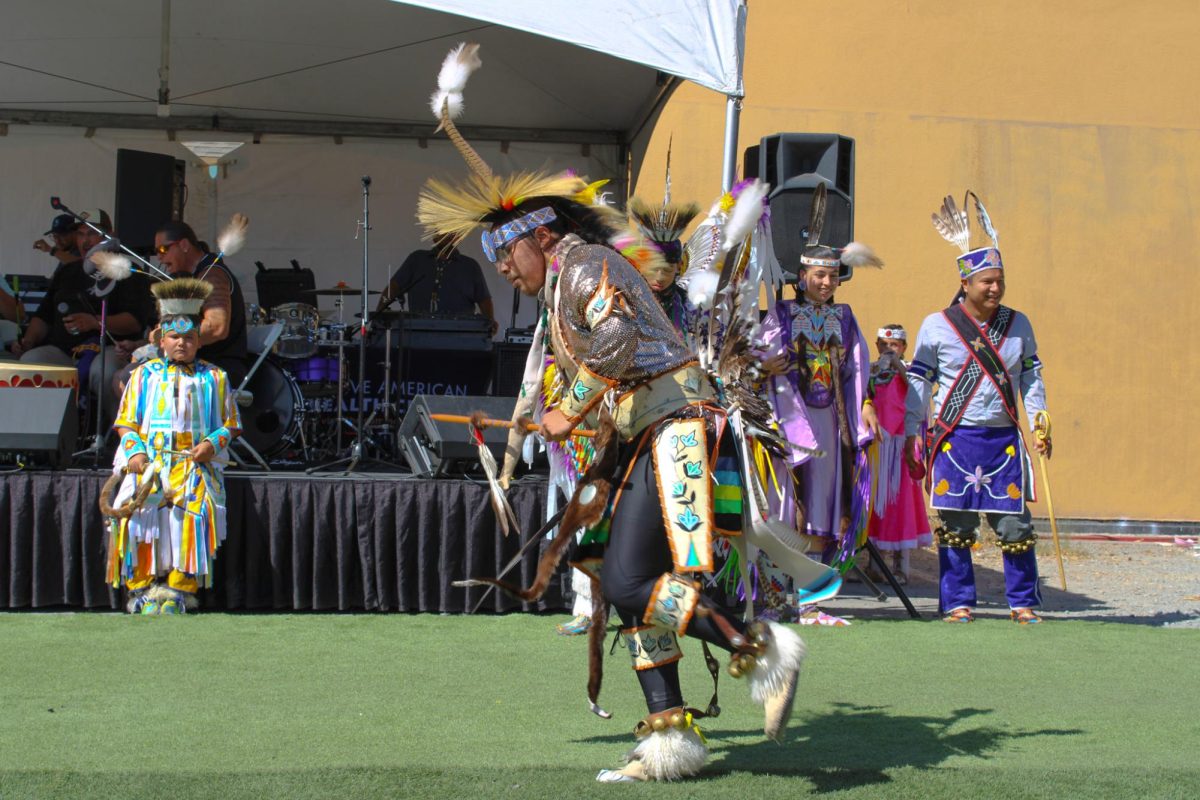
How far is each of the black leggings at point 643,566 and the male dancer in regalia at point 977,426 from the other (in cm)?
349

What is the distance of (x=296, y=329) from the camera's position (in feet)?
31.7

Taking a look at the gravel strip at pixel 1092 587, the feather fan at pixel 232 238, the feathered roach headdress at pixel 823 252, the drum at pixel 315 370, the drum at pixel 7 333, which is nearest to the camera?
the feathered roach headdress at pixel 823 252

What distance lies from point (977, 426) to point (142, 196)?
579cm

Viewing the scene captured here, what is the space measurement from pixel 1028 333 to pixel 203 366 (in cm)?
428

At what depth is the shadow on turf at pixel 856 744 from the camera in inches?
143

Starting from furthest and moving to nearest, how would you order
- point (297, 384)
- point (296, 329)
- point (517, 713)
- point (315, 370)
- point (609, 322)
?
point (315, 370) < point (296, 329) < point (297, 384) < point (517, 713) < point (609, 322)

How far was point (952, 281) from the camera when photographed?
11320 mm

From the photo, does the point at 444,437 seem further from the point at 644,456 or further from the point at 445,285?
the point at 445,285

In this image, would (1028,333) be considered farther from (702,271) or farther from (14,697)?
(14,697)

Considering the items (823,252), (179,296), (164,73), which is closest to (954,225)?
(823,252)

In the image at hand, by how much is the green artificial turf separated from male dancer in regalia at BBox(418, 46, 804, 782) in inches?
9.5

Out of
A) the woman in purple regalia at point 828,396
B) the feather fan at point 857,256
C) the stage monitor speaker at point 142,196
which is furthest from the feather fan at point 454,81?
the stage monitor speaker at point 142,196

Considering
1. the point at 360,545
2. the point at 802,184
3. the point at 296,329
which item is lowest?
the point at 360,545

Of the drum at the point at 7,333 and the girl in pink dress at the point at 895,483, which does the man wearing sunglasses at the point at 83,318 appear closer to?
the drum at the point at 7,333
